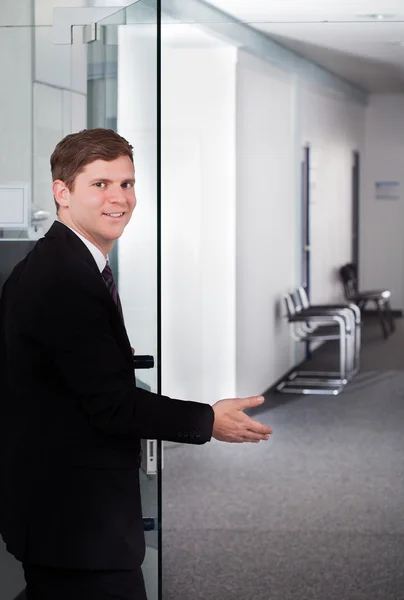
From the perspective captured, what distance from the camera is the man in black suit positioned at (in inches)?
46.5

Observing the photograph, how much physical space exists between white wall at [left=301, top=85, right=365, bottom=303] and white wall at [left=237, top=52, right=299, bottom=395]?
1.50 ft

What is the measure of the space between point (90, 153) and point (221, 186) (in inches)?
138

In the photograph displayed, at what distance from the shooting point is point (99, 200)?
1254 millimetres

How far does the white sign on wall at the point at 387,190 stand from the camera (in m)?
8.77

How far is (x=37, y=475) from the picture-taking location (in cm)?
126

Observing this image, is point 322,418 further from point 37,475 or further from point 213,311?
point 37,475

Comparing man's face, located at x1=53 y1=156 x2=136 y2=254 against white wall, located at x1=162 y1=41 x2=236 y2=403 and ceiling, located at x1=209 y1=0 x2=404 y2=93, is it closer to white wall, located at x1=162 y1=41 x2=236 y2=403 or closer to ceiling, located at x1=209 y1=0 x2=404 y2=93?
ceiling, located at x1=209 y1=0 x2=404 y2=93

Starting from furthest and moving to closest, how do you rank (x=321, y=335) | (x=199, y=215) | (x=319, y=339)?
(x=321, y=335)
(x=319, y=339)
(x=199, y=215)

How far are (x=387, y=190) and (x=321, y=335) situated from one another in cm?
363

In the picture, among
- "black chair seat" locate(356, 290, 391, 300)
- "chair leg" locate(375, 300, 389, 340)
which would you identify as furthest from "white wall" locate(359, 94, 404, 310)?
"chair leg" locate(375, 300, 389, 340)

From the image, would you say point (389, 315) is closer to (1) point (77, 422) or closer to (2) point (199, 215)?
(2) point (199, 215)

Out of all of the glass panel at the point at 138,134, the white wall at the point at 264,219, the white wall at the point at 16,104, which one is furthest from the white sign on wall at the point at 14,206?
the white wall at the point at 264,219

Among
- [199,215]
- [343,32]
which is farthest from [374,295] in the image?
[199,215]

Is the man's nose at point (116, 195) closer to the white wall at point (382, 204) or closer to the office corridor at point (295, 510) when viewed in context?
the office corridor at point (295, 510)
